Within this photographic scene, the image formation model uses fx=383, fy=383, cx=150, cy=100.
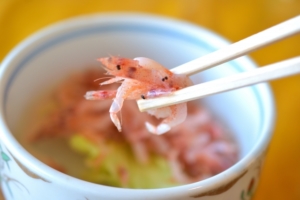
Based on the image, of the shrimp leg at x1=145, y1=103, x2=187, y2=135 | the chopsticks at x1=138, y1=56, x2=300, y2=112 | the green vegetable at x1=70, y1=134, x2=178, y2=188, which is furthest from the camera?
the green vegetable at x1=70, y1=134, x2=178, y2=188

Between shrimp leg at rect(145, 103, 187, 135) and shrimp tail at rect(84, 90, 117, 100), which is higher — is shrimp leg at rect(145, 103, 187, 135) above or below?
below

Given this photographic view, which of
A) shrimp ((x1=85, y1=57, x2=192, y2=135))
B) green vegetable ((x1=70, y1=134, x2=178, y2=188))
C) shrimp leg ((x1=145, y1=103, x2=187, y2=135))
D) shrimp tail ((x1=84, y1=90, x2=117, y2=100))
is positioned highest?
shrimp ((x1=85, y1=57, x2=192, y2=135))

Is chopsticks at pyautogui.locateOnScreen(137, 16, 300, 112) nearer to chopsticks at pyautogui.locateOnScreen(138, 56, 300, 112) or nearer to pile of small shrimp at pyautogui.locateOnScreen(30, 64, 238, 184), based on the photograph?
chopsticks at pyautogui.locateOnScreen(138, 56, 300, 112)

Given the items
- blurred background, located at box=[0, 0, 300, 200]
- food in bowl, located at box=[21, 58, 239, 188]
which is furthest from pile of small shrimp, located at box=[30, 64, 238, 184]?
blurred background, located at box=[0, 0, 300, 200]

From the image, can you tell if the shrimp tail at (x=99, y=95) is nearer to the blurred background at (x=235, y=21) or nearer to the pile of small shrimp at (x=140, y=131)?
the pile of small shrimp at (x=140, y=131)

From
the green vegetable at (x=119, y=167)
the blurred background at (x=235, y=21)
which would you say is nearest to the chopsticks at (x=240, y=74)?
the green vegetable at (x=119, y=167)

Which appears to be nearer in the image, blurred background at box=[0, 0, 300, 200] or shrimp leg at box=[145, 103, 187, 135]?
shrimp leg at box=[145, 103, 187, 135]

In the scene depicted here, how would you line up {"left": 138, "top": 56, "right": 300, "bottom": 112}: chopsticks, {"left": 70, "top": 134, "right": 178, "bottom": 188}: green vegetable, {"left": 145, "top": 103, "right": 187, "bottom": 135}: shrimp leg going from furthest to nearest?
{"left": 70, "top": 134, "right": 178, "bottom": 188}: green vegetable → {"left": 145, "top": 103, "right": 187, "bottom": 135}: shrimp leg → {"left": 138, "top": 56, "right": 300, "bottom": 112}: chopsticks
